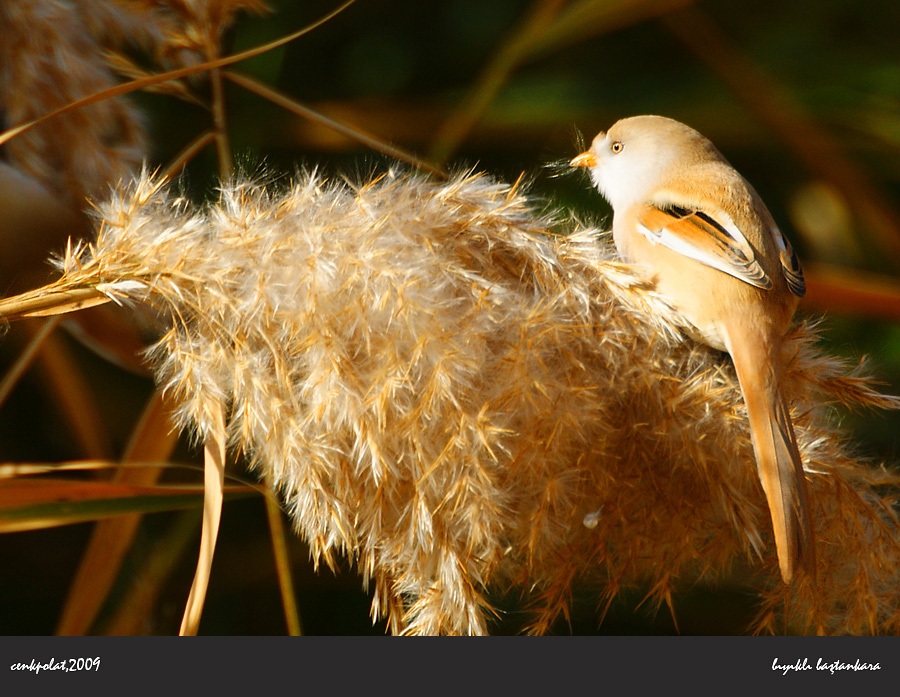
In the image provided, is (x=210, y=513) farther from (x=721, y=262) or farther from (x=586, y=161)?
(x=586, y=161)

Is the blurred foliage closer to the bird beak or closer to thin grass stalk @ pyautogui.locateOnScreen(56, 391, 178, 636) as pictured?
the bird beak

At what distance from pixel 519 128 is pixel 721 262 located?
1.27 m

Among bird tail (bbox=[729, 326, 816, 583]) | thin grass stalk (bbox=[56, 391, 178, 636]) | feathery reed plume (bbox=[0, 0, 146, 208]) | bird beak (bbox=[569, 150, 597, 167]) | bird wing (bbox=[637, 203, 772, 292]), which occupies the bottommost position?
bird tail (bbox=[729, 326, 816, 583])

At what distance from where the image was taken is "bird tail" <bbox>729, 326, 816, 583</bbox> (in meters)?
1.09

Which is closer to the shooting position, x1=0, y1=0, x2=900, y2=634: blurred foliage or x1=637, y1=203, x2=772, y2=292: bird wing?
x1=637, y1=203, x2=772, y2=292: bird wing

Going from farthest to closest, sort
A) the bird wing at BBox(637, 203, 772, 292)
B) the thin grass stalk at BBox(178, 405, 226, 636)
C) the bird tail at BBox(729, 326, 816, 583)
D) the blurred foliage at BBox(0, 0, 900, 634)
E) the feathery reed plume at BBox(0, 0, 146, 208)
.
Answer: the blurred foliage at BBox(0, 0, 900, 634), the feathery reed plume at BBox(0, 0, 146, 208), the bird wing at BBox(637, 203, 772, 292), the bird tail at BBox(729, 326, 816, 583), the thin grass stalk at BBox(178, 405, 226, 636)

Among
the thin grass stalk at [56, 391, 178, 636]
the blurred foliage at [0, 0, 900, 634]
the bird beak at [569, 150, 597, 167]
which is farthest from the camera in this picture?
the blurred foliage at [0, 0, 900, 634]

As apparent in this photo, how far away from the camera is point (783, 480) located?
1095mm

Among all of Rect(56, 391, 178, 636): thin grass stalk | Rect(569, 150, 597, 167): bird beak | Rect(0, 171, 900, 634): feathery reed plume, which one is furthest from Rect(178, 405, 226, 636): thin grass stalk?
Rect(569, 150, 597, 167): bird beak

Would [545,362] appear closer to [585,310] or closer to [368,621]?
[585,310]

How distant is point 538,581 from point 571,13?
1229 mm

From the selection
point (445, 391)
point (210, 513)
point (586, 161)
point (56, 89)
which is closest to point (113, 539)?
point (210, 513)

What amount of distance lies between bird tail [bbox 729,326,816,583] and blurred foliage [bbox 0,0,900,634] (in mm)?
592

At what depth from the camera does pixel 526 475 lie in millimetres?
1071
